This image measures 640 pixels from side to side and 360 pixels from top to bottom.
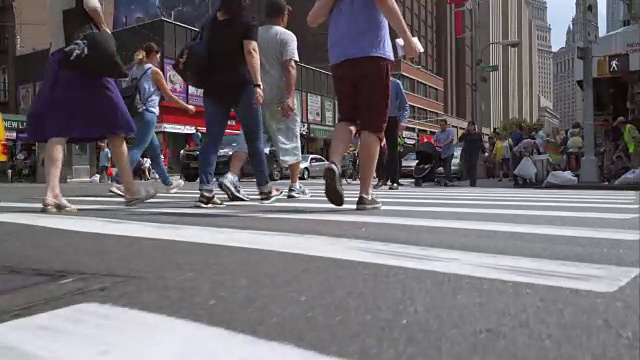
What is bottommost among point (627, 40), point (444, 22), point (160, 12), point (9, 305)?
point (9, 305)

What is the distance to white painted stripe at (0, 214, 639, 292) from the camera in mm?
1906

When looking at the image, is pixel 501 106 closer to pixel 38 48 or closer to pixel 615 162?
pixel 38 48

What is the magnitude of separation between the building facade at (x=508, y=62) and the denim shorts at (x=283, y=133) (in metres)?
102

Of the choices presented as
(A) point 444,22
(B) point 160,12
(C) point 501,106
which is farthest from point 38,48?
(C) point 501,106

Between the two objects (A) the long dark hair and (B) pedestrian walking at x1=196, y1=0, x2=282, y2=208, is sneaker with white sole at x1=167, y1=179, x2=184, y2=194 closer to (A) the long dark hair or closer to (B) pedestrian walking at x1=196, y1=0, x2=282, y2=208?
(B) pedestrian walking at x1=196, y1=0, x2=282, y2=208

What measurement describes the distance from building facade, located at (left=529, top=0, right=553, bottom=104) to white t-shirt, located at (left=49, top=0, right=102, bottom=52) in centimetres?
17445

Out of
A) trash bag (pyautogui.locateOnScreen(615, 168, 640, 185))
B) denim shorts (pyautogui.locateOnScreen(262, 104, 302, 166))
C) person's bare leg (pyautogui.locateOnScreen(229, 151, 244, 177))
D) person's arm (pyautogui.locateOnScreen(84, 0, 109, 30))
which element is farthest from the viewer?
trash bag (pyautogui.locateOnScreen(615, 168, 640, 185))

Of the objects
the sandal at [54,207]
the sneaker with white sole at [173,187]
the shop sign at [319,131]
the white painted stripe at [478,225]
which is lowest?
the white painted stripe at [478,225]

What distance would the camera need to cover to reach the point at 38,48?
39.8m

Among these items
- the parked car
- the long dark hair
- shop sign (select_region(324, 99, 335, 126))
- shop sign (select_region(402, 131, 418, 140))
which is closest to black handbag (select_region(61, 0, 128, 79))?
the long dark hair

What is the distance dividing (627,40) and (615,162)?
21.0 ft

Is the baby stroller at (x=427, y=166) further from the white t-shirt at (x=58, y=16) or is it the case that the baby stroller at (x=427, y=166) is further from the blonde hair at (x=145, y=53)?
the white t-shirt at (x=58, y=16)

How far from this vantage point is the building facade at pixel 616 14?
953 inches

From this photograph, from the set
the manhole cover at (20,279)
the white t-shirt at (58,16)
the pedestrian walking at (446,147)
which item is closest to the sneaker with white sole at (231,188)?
the white t-shirt at (58,16)
